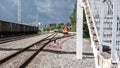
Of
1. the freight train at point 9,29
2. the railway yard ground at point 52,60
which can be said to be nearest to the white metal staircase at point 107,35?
the railway yard ground at point 52,60

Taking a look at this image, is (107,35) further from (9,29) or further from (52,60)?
(9,29)

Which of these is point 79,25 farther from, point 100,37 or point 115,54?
point 115,54

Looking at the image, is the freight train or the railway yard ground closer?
the railway yard ground

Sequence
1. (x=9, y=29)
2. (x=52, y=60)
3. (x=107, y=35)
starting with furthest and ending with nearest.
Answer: (x=9, y=29), (x=52, y=60), (x=107, y=35)

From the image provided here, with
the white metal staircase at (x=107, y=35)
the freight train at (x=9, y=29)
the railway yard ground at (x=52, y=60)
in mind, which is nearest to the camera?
the white metal staircase at (x=107, y=35)

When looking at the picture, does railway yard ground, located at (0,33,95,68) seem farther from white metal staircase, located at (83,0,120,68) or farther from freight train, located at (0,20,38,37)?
freight train, located at (0,20,38,37)

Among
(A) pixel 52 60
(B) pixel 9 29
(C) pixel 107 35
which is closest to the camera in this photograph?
(C) pixel 107 35

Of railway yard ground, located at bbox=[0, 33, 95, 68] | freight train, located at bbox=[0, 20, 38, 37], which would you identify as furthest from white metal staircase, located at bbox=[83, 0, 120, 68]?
freight train, located at bbox=[0, 20, 38, 37]

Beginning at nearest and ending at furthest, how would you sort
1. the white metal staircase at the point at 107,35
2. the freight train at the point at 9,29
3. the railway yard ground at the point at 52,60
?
the white metal staircase at the point at 107,35, the railway yard ground at the point at 52,60, the freight train at the point at 9,29

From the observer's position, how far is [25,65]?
650 inches

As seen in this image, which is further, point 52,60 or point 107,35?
point 52,60

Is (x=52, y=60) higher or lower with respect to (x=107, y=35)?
lower

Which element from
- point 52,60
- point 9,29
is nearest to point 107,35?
point 52,60

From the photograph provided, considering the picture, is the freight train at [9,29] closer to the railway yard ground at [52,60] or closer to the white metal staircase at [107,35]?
the railway yard ground at [52,60]
